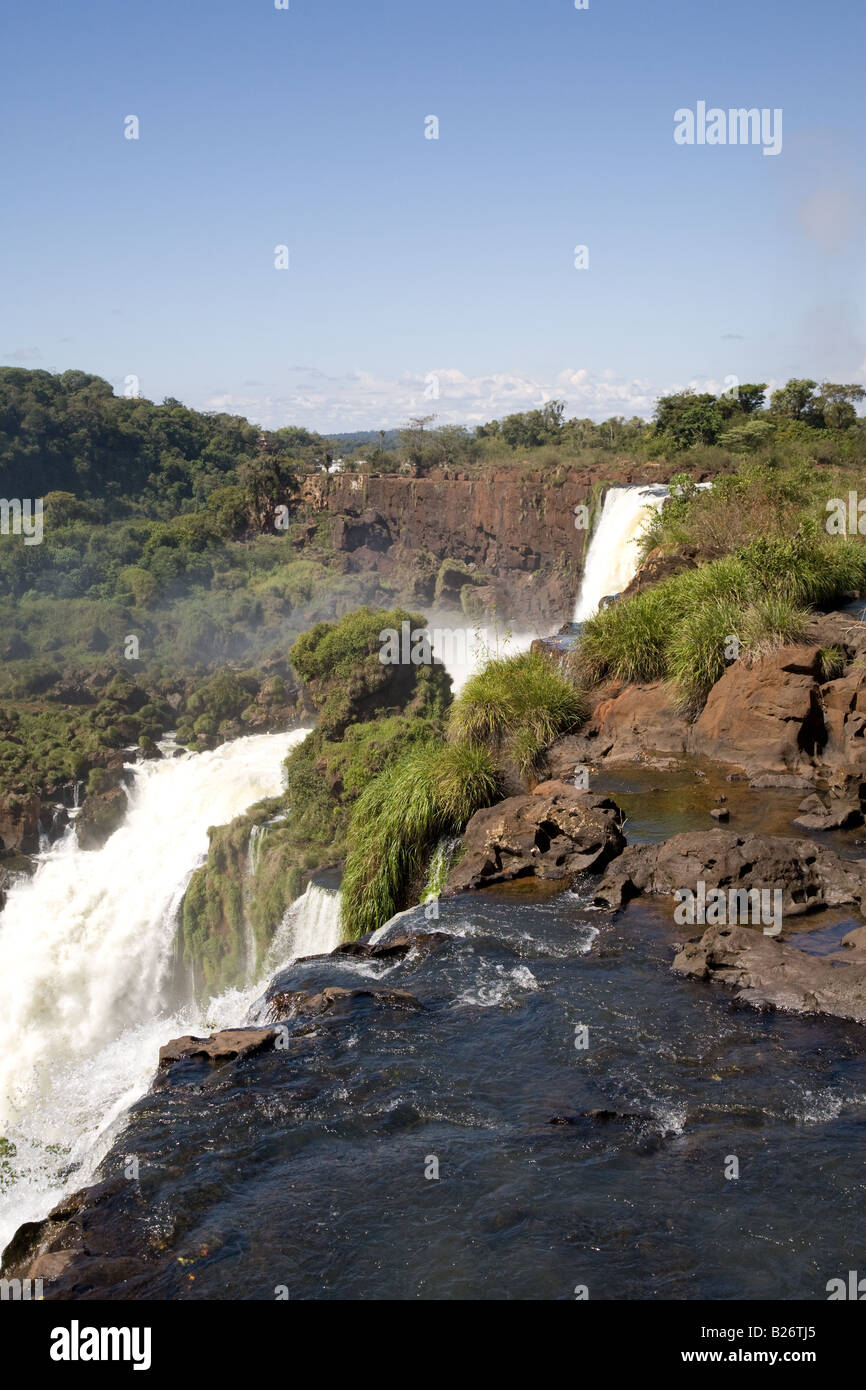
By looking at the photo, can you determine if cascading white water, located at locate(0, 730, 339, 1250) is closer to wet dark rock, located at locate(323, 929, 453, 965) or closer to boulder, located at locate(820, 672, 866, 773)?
wet dark rock, located at locate(323, 929, 453, 965)

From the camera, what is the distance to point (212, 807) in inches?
1248

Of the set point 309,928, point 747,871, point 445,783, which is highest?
point 445,783

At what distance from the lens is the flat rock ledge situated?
24.5 ft

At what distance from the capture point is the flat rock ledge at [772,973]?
747 cm

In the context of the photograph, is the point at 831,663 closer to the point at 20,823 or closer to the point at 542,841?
the point at 542,841

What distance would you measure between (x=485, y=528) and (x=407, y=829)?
4386 cm

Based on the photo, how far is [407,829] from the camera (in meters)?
11.7

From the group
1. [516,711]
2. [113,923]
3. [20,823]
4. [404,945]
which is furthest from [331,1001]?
[20,823]

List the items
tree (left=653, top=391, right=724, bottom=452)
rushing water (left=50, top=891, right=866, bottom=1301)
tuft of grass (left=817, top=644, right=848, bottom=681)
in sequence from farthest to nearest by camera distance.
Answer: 1. tree (left=653, top=391, right=724, bottom=452)
2. tuft of grass (left=817, top=644, right=848, bottom=681)
3. rushing water (left=50, top=891, right=866, bottom=1301)

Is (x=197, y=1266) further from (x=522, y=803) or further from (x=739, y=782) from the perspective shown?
(x=739, y=782)

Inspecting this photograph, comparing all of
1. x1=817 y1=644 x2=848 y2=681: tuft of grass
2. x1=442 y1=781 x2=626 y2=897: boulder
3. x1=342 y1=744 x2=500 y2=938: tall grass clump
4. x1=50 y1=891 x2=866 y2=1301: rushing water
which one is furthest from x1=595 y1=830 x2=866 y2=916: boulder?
x1=817 y1=644 x2=848 y2=681: tuft of grass

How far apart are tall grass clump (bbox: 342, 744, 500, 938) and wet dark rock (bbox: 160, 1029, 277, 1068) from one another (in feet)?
12.1
